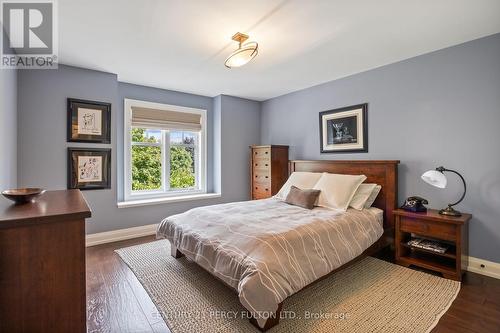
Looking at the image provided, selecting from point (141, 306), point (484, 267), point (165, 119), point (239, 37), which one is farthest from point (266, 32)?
point (484, 267)

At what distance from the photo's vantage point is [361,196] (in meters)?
3.05

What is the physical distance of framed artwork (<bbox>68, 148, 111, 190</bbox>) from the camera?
3.29 metres

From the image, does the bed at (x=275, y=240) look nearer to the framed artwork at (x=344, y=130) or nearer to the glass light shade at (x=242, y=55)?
the framed artwork at (x=344, y=130)

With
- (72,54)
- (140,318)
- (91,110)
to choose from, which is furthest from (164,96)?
(140,318)

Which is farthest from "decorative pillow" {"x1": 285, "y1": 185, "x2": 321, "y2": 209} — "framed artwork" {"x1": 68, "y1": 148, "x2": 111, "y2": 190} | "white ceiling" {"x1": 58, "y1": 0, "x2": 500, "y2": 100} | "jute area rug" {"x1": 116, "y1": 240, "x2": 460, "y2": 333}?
"framed artwork" {"x1": 68, "y1": 148, "x2": 111, "y2": 190}

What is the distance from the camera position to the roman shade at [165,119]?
403 cm

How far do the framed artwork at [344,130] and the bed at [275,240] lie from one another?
382 millimetres

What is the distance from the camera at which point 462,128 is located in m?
2.65

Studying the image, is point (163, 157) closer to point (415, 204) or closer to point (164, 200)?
point (164, 200)

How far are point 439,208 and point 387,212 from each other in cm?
53

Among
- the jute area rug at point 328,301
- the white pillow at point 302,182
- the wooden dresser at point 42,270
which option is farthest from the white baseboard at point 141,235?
the wooden dresser at point 42,270

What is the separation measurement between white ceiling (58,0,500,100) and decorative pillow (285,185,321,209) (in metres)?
1.68

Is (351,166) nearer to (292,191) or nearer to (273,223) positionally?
(292,191)

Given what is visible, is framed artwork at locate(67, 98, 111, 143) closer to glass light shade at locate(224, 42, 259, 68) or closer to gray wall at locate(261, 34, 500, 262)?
glass light shade at locate(224, 42, 259, 68)
